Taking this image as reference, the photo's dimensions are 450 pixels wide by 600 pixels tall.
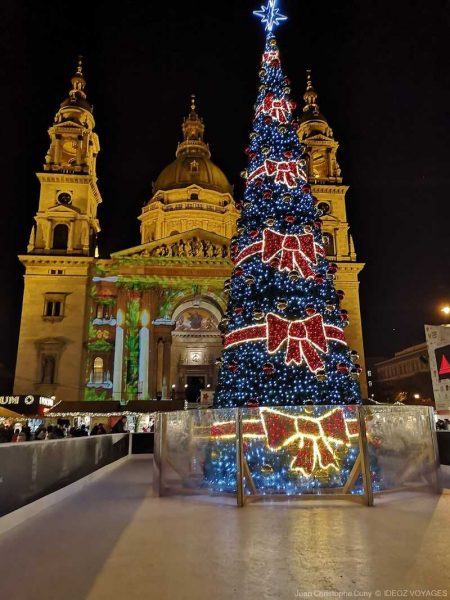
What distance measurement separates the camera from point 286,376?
32.0ft

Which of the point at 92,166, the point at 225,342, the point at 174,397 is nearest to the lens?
the point at 225,342

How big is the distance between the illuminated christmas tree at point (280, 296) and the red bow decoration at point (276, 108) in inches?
1.1

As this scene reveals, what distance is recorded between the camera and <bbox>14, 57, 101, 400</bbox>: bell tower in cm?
3475

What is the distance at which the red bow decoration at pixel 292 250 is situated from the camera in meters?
10.8

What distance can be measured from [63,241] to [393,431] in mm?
35152

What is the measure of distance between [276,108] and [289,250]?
4.38 meters

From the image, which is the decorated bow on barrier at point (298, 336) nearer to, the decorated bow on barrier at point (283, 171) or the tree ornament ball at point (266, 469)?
the tree ornament ball at point (266, 469)

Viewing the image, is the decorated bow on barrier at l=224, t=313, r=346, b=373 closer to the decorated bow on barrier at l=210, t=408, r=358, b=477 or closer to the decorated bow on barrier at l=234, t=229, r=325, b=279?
the decorated bow on barrier at l=234, t=229, r=325, b=279

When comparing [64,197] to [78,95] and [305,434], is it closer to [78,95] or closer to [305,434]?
[78,95]

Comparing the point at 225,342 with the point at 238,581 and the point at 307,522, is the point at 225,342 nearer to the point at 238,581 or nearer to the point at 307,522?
the point at 307,522

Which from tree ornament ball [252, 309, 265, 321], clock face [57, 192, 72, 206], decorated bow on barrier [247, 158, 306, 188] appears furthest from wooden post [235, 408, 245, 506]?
clock face [57, 192, 72, 206]

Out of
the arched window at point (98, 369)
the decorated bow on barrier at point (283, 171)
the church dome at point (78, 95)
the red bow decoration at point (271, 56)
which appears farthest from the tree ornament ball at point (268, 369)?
the church dome at point (78, 95)

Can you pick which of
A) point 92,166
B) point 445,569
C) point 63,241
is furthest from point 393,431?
point 92,166

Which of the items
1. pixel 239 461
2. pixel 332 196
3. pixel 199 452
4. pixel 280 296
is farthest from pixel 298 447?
pixel 332 196
